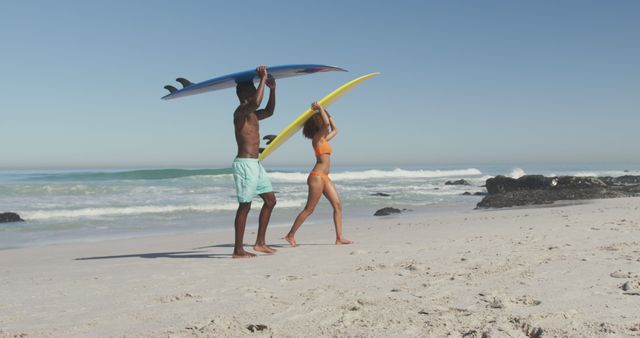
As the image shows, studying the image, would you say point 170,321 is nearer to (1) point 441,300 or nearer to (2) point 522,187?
(1) point 441,300

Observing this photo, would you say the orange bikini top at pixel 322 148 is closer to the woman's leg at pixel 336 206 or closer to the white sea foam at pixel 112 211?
the woman's leg at pixel 336 206

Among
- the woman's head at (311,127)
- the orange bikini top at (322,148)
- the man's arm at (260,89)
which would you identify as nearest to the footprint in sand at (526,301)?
the man's arm at (260,89)

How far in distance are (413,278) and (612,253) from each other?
189cm

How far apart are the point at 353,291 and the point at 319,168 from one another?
320 centimetres

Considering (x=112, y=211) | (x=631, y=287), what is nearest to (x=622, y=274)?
(x=631, y=287)

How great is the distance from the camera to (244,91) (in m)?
5.82

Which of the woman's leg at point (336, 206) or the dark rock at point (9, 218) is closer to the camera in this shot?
the woman's leg at point (336, 206)

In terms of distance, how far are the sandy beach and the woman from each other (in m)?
0.47

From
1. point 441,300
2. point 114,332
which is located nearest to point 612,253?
point 441,300

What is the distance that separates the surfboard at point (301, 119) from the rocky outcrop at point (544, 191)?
749 centimetres

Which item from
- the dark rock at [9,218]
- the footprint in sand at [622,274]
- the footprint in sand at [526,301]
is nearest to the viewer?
the footprint in sand at [526,301]

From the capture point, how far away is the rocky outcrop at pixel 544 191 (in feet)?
45.5

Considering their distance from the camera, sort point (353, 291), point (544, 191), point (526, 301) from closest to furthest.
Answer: point (526, 301) → point (353, 291) → point (544, 191)

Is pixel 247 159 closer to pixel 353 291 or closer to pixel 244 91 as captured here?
pixel 244 91
